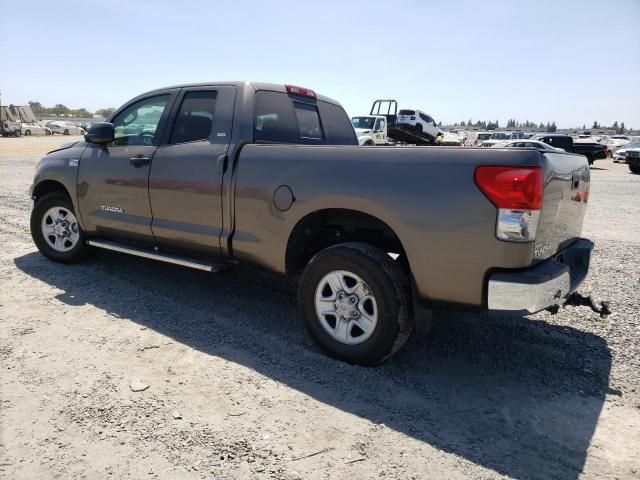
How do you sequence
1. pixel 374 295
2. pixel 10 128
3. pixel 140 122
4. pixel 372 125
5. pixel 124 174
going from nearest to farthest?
pixel 374 295 → pixel 124 174 → pixel 140 122 → pixel 372 125 → pixel 10 128

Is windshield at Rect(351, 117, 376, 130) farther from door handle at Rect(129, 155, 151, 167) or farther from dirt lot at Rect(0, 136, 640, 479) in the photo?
door handle at Rect(129, 155, 151, 167)

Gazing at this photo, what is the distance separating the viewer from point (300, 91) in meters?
4.63

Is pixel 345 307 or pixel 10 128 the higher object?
pixel 10 128

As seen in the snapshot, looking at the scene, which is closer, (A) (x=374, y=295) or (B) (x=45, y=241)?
(A) (x=374, y=295)

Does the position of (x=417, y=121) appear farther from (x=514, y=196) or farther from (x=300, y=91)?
(x=514, y=196)

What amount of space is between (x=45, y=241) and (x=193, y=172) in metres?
2.54

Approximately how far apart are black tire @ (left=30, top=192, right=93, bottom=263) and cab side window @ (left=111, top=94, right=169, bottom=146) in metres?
1.05

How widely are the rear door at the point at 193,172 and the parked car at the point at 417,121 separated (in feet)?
85.4

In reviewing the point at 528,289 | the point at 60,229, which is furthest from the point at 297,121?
the point at 60,229

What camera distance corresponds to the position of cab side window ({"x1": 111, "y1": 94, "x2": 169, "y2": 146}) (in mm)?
4516

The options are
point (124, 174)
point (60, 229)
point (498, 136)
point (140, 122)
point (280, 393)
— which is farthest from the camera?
point (498, 136)

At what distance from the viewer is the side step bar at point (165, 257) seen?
392 cm

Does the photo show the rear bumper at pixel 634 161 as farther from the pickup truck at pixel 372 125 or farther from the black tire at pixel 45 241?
the black tire at pixel 45 241

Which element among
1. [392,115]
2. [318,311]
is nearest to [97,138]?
[318,311]
